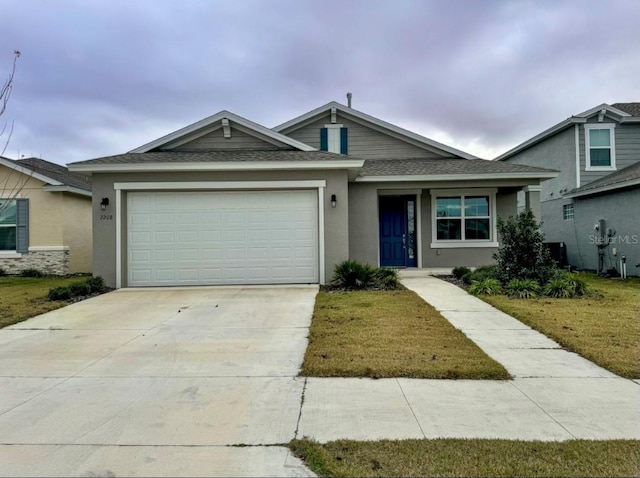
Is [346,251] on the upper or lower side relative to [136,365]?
upper

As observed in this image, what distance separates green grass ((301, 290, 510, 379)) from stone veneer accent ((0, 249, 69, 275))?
1142 cm

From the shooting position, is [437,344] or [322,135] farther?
[322,135]

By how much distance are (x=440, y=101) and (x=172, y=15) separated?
11498 millimetres

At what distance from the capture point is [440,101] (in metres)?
18.4

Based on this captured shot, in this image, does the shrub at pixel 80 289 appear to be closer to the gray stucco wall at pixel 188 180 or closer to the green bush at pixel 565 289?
the gray stucco wall at pixel 188 180

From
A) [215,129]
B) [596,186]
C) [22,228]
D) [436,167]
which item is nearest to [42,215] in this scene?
[22,228]

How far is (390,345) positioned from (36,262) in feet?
47.5

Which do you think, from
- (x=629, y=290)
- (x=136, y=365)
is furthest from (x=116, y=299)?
(x=629, y=290)

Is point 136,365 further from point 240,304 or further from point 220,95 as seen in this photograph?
point 220,95

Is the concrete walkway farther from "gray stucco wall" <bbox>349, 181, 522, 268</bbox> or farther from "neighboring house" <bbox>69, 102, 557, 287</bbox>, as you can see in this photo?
"gray stucco wall" <bbox>349, 181, 522, 268</bbox>

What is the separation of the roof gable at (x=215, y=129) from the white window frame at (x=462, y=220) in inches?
177

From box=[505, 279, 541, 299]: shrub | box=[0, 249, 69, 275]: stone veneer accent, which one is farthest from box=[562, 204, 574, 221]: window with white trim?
box=[0, 249, 69, 275]: stone veneer accent

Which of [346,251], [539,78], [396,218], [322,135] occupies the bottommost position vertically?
[346,251]

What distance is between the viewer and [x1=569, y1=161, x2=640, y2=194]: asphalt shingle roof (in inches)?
507
